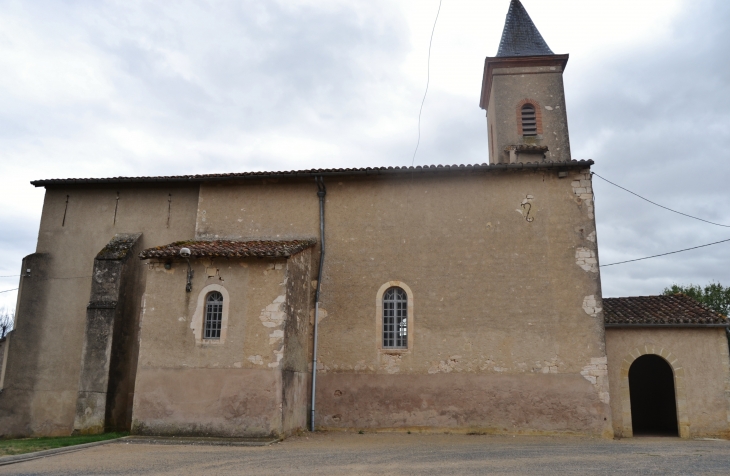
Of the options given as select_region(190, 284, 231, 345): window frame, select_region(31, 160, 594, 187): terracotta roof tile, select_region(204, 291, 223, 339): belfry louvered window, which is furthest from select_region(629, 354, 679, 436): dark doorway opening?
select_region(204, 291, 223, 339): belfry louvered window

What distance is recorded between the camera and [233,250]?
43.3ft

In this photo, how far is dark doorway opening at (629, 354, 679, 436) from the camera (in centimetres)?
1764

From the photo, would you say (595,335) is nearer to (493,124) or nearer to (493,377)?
(493,377)

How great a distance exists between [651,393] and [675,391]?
4.76 metres

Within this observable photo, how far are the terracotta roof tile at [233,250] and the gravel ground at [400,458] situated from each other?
425cm

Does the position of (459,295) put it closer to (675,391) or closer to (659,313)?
(659,313)

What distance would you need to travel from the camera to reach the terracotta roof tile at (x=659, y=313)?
1437 cm

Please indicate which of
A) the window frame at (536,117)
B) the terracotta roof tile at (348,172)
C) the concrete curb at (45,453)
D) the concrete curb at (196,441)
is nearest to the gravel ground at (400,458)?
the concrete curb at (45,453)

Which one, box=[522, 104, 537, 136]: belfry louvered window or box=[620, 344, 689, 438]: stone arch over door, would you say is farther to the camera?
box=[522, 104, 537, 136]: belfry louvered window

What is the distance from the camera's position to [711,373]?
1420 centimetres

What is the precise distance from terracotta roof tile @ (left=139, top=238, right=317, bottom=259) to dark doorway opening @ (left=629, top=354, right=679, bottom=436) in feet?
40.0

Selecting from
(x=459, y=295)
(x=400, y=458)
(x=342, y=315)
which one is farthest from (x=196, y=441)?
(x=459, y=295)

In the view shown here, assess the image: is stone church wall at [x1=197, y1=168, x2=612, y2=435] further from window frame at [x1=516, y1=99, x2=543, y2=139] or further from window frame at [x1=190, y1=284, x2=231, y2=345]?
window frame at [x1=516, y1=99, x2=543, y2=139]

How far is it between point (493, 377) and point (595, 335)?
277cm
